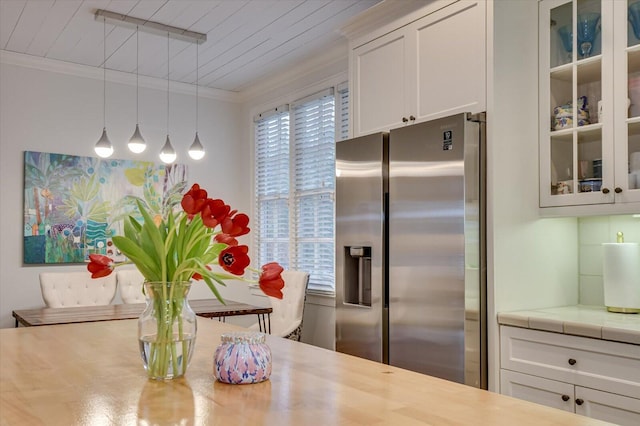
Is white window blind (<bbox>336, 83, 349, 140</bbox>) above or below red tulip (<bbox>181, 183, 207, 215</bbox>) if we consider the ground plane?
above

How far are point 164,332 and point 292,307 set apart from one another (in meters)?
2.93

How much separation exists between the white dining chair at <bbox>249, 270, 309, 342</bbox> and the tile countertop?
6.38ft

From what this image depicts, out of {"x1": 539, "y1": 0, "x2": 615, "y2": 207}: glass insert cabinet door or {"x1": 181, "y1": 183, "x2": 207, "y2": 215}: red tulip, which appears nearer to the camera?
{"x1": 181, "y1": 183, "x2": 207, "y2": 215}: red tulip

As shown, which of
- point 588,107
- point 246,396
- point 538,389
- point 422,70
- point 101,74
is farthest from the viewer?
point 101,74

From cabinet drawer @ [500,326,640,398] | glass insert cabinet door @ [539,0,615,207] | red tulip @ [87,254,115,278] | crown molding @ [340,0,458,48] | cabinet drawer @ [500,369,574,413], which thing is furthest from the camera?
crown molding @ [340,0,458,48]

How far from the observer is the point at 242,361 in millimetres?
1354

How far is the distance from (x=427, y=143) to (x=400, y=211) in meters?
0.36

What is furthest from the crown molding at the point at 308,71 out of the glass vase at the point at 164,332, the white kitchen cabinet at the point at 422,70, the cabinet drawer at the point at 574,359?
the glass vase at the point at 164,332

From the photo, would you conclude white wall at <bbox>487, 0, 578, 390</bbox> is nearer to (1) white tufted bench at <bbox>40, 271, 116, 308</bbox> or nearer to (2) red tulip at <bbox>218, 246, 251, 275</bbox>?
(2) red tulip at <bbox>218, 246, 251, 275</bbox>

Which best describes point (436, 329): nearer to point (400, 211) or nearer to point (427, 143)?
point (400, 211)

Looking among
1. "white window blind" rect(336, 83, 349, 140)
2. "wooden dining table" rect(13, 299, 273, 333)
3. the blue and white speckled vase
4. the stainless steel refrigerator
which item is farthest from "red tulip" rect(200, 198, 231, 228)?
"white window blind" rect(336, 83, 349, 140)

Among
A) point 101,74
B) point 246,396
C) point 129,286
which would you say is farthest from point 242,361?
point 101,74

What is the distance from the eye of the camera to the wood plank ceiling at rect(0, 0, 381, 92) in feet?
11.9

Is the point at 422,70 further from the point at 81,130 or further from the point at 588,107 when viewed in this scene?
Result: the point at 81,130
